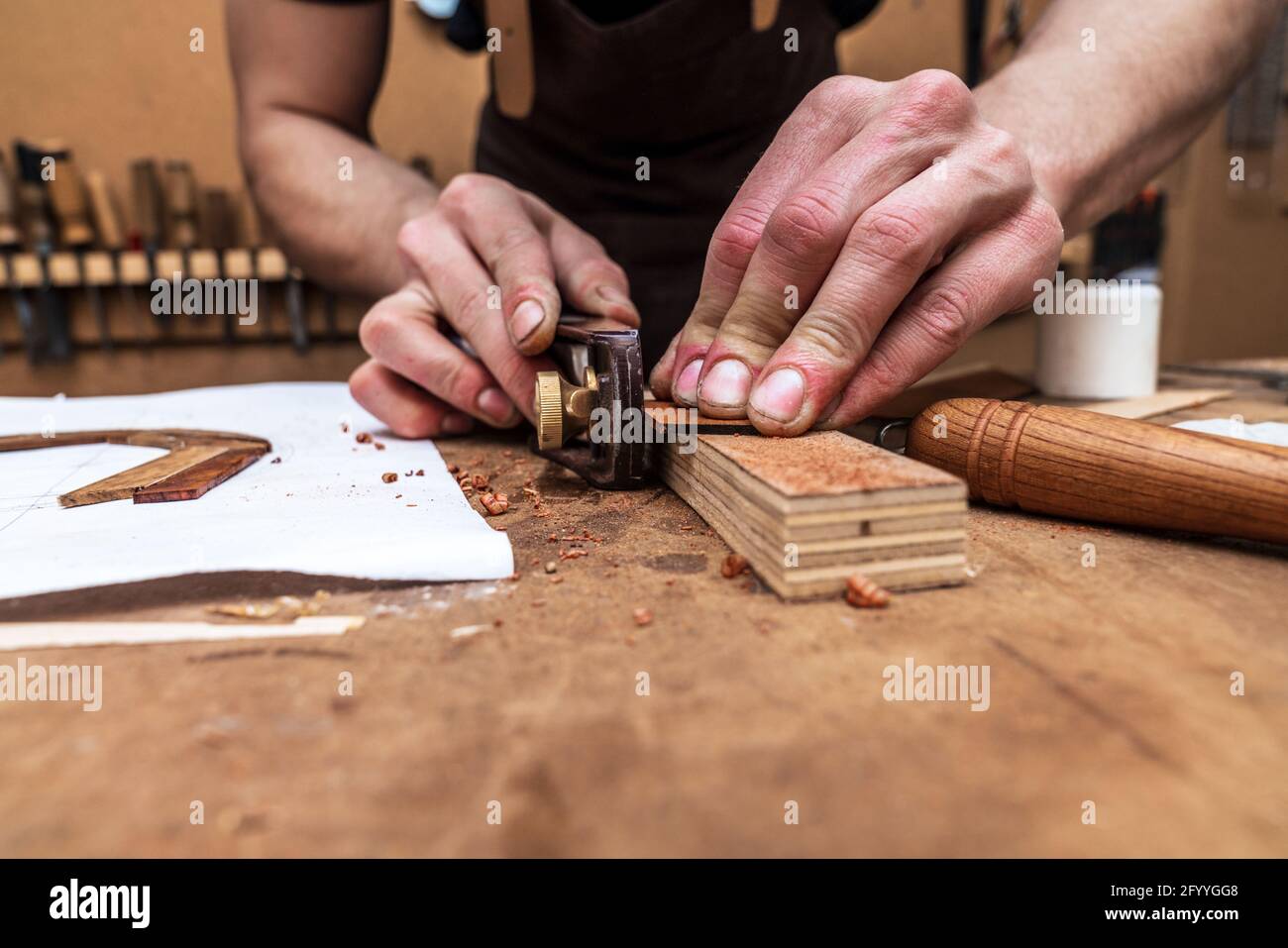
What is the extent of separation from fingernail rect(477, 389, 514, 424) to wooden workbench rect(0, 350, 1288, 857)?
0.75m

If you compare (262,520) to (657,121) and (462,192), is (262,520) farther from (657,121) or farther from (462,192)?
(657,121)

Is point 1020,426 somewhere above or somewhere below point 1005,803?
above

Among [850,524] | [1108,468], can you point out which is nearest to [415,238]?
[850,524]

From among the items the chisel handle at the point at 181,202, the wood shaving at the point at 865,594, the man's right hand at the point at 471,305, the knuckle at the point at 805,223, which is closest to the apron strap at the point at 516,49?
the man's right hand at the point at 471,305

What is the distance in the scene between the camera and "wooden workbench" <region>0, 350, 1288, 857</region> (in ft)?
1.69

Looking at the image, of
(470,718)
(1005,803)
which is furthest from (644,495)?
(1005,803)

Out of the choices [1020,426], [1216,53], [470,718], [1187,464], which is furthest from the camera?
[1216,53]

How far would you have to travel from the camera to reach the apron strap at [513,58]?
6.77ft

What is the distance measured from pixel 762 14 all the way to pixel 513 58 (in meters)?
0.64

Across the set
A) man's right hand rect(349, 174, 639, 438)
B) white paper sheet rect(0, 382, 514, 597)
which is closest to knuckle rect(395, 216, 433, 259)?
man's right hand rect(349, 174, 639, 438)

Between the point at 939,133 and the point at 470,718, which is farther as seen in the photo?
the point at 939,133

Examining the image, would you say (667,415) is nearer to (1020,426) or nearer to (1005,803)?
(1020,426)

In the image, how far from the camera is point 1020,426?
3.40 feet

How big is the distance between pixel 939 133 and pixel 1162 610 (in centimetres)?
73
